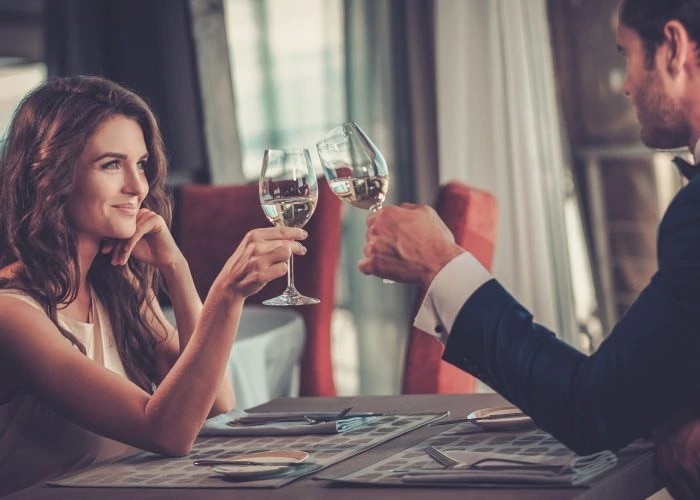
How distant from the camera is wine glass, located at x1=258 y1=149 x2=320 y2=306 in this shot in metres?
1.61

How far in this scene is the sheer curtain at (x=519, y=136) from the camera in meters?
3.78

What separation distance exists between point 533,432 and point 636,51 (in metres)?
0.53

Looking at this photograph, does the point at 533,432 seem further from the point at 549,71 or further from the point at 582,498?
the point at 549,71

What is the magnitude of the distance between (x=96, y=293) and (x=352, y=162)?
639 mm

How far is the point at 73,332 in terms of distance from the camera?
1843 millimetres

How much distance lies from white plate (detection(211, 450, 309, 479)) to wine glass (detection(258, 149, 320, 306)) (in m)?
0.31

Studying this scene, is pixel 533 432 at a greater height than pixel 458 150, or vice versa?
pixel 458 150

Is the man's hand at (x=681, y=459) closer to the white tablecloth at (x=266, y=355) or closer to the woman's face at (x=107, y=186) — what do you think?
the woman's face at (x=107, y=186)

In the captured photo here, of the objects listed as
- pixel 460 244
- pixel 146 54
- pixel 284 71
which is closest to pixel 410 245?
pixel 460 244

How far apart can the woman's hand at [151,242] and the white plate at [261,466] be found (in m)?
0.66

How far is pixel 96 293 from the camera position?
1.98 m

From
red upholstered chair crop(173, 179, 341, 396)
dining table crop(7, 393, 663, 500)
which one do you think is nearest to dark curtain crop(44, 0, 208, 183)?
red upholstered chair crop(173, 179, 341, 396)

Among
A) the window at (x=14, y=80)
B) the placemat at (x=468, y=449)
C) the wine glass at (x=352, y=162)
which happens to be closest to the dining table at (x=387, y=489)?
the placemat at (x=468, y=449)

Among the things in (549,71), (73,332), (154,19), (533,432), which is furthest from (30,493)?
(154,19)
